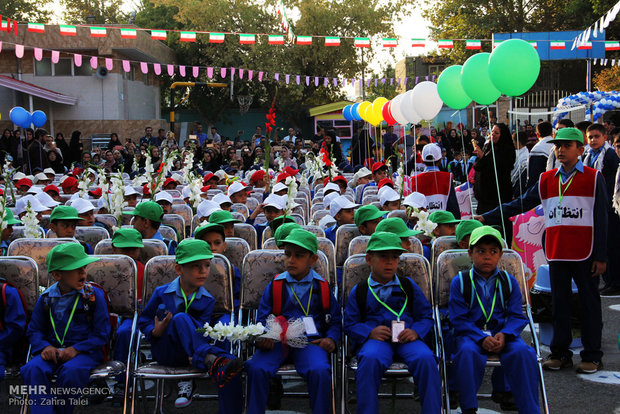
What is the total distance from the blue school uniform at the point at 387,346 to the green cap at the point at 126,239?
1.88 m

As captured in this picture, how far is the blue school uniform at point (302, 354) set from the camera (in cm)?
431

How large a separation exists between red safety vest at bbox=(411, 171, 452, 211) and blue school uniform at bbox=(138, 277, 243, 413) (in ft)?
13.7

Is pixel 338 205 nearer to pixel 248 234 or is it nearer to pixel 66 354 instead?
pixel 248 234

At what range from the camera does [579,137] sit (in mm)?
5676

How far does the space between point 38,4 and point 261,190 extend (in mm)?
39443

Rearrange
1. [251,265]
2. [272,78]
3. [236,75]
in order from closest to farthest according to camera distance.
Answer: [251,265]
[272,78]
[236,75]

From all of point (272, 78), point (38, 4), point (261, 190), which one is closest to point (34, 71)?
point (272, 78)

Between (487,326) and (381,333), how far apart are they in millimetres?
723

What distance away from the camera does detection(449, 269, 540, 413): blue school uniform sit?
4316 mm

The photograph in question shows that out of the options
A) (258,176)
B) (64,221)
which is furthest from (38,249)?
(258,176)

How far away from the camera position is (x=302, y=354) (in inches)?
176

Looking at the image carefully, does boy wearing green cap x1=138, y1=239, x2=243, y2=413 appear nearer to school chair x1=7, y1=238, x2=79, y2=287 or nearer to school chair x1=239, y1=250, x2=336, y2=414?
school chair x1=239, y1=250, x2=336, y2=414

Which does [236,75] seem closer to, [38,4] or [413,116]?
[38,4]

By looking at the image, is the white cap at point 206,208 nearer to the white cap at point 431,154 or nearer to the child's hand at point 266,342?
the white cap at point 431,154
